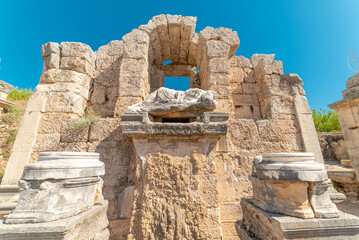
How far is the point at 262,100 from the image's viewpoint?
143 inches

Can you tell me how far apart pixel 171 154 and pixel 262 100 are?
2.61 meters

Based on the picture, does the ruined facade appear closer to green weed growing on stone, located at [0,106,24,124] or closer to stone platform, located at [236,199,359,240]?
stone platform, located at [236,199,359,240]

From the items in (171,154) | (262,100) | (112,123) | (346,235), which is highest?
(262,100)

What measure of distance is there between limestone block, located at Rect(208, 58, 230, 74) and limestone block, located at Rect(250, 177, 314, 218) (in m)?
2.54

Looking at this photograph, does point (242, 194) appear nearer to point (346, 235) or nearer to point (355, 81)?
point (346, 235)

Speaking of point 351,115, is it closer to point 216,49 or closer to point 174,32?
point 216,49

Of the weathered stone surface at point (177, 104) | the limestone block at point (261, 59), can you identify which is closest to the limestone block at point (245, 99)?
the limestone block at point (261, 59)

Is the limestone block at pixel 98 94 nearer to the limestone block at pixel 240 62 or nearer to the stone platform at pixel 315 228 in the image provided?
the limestone block at pixel 240 62

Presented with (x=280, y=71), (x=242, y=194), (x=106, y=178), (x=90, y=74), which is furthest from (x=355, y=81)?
(x=90, y=74)

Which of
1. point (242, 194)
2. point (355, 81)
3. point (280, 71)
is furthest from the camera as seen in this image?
point (355, 81)

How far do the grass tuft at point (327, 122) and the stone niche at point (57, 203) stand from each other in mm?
17215

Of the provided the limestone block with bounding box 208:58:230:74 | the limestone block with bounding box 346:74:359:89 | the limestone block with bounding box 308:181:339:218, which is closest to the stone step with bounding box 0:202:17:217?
the limestone block with bounding box 308:181:339:218

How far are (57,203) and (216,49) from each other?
378 cm


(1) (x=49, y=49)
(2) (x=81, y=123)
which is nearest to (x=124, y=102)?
(2) (x=81, y=123)
